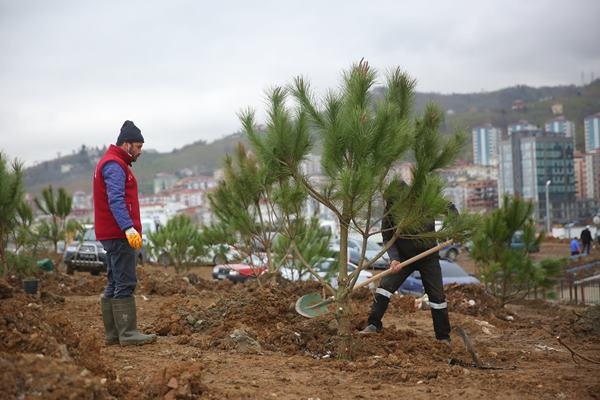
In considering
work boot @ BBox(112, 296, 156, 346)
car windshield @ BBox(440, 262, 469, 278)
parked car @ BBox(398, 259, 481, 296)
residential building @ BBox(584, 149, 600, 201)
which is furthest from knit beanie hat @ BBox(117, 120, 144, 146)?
residential building @ BBox(584, 149, 600, 201)

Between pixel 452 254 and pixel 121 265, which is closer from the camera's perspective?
pixel 121 265

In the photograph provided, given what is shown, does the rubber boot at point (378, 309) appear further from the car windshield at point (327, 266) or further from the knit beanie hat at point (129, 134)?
the car windshield at point (327, 266)

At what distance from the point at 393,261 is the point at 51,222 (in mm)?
16956

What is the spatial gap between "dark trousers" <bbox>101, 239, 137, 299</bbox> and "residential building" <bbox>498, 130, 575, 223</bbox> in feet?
325

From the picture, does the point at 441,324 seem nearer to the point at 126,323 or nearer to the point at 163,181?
the point at 126,323

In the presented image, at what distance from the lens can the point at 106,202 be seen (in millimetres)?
6262

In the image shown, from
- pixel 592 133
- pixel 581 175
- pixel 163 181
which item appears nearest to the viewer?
pixel 581 175

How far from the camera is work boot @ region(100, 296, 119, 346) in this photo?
6.38m

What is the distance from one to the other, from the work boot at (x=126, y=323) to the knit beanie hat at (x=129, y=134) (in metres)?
1.33

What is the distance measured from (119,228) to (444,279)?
11.7 m

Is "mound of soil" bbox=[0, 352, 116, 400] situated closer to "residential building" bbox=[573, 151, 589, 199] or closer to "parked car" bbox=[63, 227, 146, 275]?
"parked car" bbox=[63, 227, 146, 275]

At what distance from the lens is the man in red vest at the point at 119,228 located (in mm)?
6168

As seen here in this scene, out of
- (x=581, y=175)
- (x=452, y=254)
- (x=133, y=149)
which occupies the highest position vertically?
(x=133, y=149)

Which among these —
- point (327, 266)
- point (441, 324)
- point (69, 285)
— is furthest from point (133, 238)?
point (327, 266)
